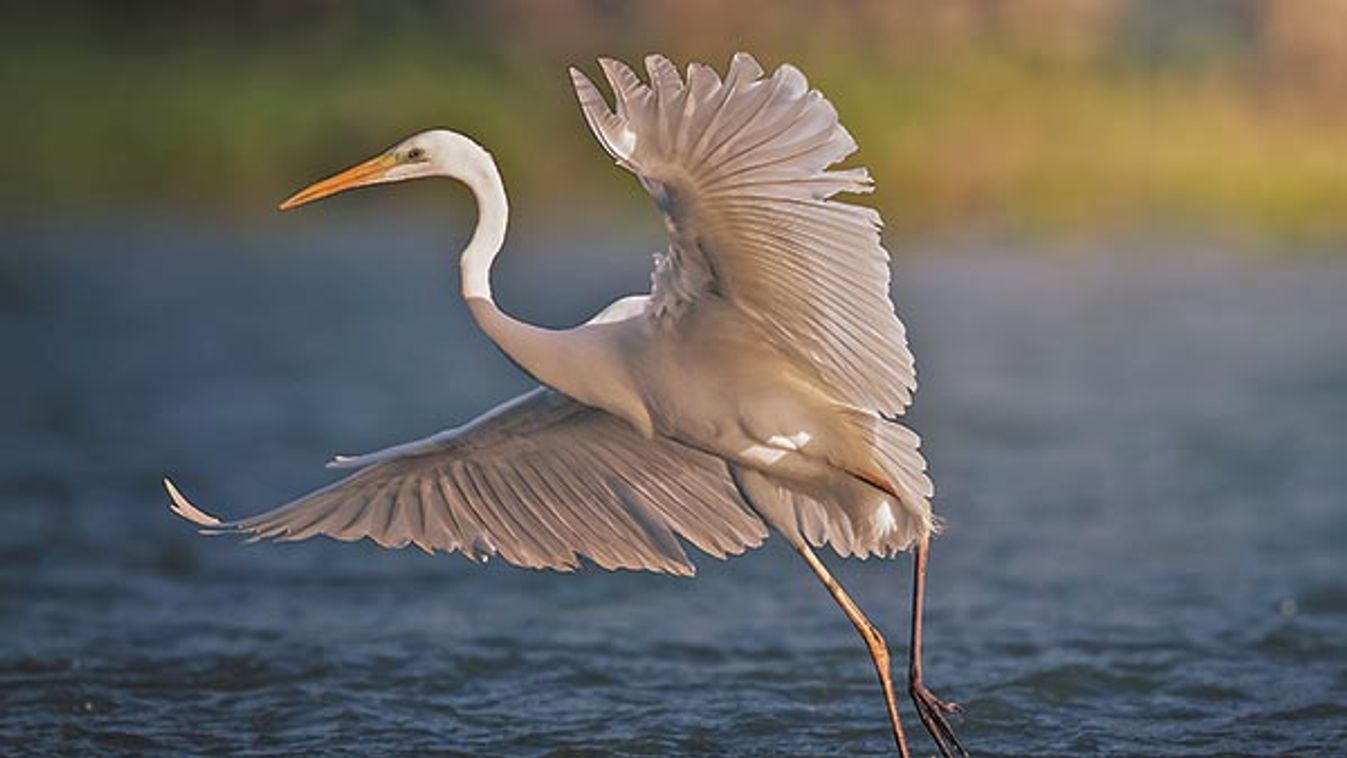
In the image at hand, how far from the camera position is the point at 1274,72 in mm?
34000

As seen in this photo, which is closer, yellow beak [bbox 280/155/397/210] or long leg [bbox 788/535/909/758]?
yellow beak [bbox 280/155/397/210]

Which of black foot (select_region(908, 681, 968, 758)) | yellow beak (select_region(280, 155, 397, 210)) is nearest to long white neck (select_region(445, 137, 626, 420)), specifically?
yellow beak (select_region(280, 155, 397, 210))

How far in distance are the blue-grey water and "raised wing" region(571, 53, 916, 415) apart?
6.12 ft

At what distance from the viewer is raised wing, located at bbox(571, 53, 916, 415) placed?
7.07 m

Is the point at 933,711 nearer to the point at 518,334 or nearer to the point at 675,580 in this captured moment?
the point at 518,334

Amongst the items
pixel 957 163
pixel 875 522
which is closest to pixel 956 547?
pixel 875 522

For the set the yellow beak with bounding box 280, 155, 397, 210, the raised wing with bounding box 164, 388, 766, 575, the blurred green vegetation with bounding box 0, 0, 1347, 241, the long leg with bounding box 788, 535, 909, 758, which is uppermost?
the blurred green vegetation with bounding box 0, 0, 1347, 241

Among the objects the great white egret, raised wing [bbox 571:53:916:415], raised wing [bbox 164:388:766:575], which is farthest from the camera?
raised wing [bbox 164:388:766:575]

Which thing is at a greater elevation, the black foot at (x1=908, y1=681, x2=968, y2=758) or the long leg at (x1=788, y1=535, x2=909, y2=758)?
the long leg at (x1=788, y1=535, x2=909, y2=758)

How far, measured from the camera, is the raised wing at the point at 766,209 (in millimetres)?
7066

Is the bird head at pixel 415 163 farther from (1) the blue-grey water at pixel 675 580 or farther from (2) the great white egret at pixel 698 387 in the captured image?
(1) the blue-grey water at pixel 675 580

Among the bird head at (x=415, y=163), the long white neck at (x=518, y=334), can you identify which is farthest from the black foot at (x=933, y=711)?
the bird head at (x=415, y=163)

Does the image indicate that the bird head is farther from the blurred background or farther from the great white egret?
the blurred background

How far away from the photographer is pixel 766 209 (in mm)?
Result: 7312
